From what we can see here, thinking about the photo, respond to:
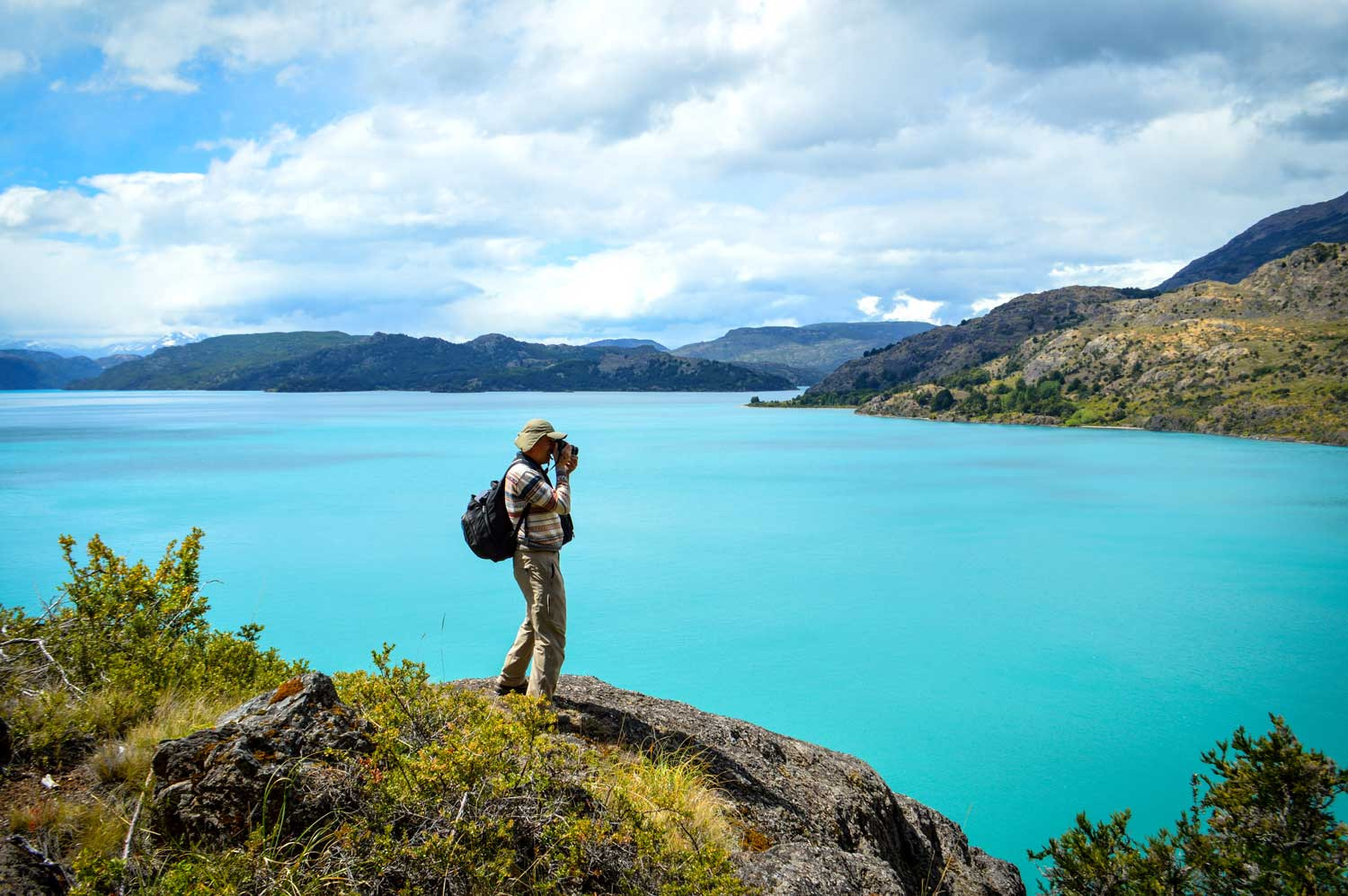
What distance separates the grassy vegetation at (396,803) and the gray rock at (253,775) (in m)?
0.10

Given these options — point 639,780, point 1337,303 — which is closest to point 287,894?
point 639,780

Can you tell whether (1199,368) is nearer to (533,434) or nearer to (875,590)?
(875,590)

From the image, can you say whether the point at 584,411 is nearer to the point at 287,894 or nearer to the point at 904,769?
the point at 904,769

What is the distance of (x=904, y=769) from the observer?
50.2ft

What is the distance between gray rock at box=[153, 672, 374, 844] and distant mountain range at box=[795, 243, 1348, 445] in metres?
98.6

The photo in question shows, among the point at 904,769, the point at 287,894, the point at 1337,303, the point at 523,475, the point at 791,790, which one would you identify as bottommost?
the point at 904,769

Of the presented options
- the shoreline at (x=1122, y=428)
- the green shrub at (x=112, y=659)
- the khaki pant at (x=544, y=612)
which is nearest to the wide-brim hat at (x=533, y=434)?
Answer: the khaki pant at (x=544, y=612)

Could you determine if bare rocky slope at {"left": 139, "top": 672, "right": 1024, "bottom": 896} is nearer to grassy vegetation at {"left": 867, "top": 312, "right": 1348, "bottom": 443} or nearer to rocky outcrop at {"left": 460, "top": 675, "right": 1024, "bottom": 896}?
rocky outcrop at {"left": 460, "top": 675, "right": 1024, "bottom": 896}

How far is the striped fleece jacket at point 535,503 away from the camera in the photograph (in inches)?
Result: 261

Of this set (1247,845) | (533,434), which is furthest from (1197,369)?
(533,434)

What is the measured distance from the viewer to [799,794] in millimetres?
7020

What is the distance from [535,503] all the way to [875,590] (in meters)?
23.2

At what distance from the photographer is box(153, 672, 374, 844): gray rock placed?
428 centimetres

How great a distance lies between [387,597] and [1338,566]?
35.2 m
